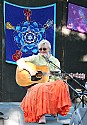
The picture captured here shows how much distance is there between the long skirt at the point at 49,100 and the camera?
15.8 feet

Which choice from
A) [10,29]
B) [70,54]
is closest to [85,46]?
[70,54]

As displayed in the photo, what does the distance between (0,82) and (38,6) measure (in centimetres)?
175

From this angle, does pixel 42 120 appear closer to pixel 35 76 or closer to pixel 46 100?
pixel 46 100

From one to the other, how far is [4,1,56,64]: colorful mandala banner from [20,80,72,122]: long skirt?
2.25m

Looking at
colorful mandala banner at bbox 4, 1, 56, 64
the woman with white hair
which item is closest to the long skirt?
the woman with white hair

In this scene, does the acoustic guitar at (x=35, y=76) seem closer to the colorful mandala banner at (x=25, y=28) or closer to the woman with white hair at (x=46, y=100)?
the woman with white hair at (x=46, y=100)

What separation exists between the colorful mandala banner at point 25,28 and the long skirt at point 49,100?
2.25 meters

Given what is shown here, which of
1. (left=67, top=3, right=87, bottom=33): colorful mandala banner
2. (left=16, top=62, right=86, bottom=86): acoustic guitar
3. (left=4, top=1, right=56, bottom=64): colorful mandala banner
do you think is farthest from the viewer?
(left=67, top=3, right=87, bottom=33): colorful mandala banner

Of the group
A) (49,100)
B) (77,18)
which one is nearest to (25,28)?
(77,18)

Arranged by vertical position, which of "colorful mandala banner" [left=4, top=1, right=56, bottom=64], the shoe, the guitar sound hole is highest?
"colorful mandala banner" [left=4, top=1, right=56, bottom=64]

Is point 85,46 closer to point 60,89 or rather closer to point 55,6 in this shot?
point 55,6

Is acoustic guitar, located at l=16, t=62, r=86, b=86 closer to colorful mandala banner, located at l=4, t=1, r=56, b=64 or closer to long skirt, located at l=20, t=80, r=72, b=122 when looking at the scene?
long skirt, located at l=20, t=80, r=72, b=122

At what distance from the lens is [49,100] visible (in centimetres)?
484

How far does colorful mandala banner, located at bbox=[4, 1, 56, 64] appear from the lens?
275 inches
